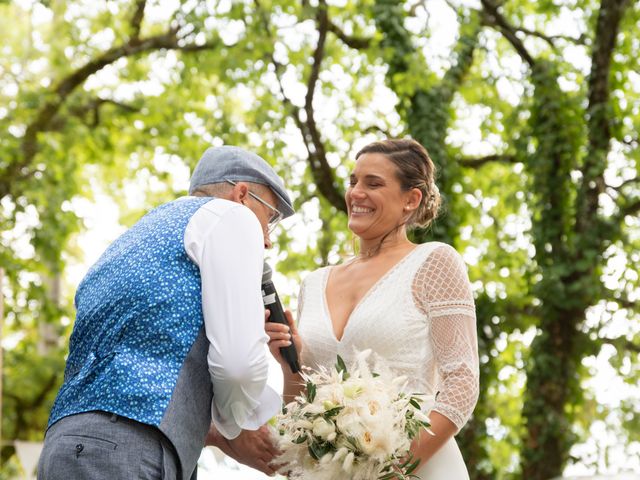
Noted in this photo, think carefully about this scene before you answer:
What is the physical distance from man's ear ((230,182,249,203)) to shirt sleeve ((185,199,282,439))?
10.1 inches

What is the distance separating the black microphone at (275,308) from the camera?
9.00 feet

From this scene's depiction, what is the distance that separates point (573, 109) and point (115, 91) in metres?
6.46

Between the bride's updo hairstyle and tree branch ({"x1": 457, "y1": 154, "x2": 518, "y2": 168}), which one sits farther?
tree branch ({"x1": 457, "y1": 154, "x2": 518, "y2": 168})

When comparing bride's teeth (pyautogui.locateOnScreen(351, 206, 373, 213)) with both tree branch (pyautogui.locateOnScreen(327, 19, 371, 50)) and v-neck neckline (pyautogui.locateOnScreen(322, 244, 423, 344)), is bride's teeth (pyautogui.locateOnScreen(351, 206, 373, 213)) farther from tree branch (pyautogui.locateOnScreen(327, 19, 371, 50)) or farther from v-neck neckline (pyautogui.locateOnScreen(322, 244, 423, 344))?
tree branch (pyautogui.locateOnScreen(327, 19, 371, 50))

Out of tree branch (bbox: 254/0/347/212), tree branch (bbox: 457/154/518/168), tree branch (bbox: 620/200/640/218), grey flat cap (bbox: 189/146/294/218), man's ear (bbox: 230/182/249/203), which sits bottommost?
tree branch (bbox: 620/200/640/218)

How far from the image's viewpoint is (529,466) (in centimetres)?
926

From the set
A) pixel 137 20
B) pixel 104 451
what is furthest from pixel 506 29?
pixel 104 451

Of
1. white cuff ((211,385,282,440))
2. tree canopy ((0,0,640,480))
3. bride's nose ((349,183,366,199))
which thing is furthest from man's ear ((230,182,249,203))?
tree canopy ((0,0,640,480))

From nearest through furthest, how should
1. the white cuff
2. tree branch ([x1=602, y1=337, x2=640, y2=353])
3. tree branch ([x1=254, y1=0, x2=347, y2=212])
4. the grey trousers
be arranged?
the grey trousers
the white cuff
tree branch ([x1=602, y1=337, x2=640, y2=353])
tree branch ([x1=254, y1=0, x2=347, y2=212])

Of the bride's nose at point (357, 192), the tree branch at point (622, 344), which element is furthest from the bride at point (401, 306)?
the tree branch at point (622, 344)

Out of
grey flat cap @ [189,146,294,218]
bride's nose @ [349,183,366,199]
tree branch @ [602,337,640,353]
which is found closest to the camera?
grey flat cap @ [189,146,294,218]

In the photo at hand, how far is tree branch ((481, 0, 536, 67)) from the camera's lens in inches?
382

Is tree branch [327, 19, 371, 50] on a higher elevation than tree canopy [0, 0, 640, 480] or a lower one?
higher

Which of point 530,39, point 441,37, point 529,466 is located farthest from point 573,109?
point 529,466
